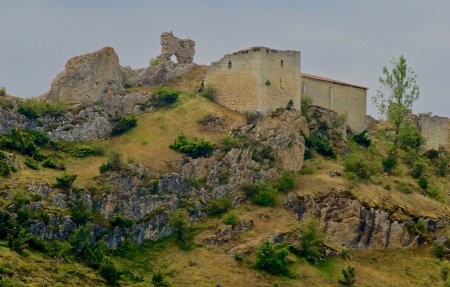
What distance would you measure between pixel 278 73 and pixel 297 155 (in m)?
7.36

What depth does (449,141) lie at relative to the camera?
94.1 m

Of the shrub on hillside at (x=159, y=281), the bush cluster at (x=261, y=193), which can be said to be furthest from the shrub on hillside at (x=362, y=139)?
the shrub on hillside at (x=159, y=281)

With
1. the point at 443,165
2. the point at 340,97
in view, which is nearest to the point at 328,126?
the point at 340,97

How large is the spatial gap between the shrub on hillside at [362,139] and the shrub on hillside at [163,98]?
16.4 m

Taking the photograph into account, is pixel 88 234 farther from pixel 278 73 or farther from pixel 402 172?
pixel 402 172

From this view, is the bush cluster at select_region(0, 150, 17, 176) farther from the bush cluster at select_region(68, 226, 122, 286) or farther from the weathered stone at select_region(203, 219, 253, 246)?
the weathered stone at select_region(203, 219, 253, 246)

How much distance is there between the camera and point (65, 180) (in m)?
69.8

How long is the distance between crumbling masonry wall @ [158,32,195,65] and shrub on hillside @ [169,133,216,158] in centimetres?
1339

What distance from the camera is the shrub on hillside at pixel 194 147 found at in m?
77.1

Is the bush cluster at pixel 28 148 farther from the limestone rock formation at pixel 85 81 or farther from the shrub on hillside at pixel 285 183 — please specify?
the shrub on hillside at pixel 285 183

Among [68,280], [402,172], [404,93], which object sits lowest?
[68,280]

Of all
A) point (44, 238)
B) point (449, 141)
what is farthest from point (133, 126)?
point (449, 141)

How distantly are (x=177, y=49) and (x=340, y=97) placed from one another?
15024 mm

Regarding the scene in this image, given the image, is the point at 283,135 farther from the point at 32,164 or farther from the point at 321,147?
the point at 32,164
